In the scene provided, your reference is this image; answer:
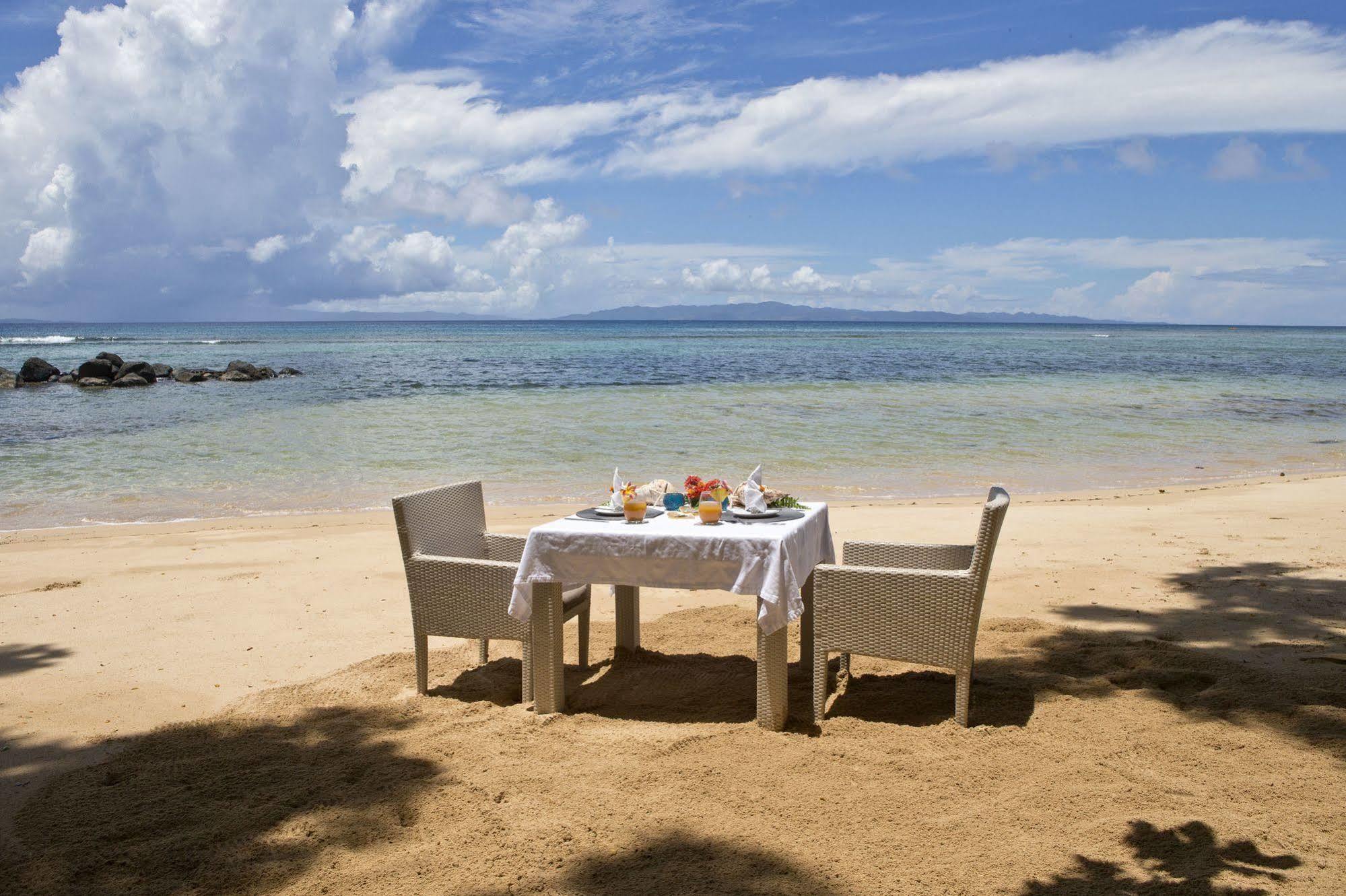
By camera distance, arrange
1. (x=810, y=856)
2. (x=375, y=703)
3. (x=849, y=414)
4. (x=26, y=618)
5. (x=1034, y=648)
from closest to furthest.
A: (x=810, y=856), (x=375, y=703), (x=1034, y=648), (x=26, y=618), (x=849, y=414)

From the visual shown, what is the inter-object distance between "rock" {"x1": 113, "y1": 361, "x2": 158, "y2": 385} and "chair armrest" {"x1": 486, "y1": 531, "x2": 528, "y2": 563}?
31255 mm

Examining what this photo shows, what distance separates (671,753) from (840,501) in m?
7.03

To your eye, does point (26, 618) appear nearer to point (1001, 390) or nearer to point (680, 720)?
point (680, 720)

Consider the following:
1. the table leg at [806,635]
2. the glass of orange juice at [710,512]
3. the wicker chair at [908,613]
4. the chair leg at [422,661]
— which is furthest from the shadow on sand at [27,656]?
the wicker chair at [908,613]

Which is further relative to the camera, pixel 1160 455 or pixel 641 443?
pixel 641 443

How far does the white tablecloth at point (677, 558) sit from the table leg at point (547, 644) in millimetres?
50

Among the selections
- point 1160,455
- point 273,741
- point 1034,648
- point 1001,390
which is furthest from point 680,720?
point 1001,390

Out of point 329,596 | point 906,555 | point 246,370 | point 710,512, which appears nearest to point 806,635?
point 906,555

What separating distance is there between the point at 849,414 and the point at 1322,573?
45.4 ft

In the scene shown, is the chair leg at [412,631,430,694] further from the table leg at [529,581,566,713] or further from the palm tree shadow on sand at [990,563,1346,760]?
the palm tree shadow on sand at [990,563,1346,760]

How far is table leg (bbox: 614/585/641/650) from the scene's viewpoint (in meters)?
5.13

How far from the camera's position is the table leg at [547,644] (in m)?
4.27

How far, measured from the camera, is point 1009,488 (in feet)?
37.9

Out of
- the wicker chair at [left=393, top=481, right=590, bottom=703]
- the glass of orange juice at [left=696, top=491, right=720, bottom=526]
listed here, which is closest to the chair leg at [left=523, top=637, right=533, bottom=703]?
the wicker chair at [left=393, top=481, right=590, bottom=703]
